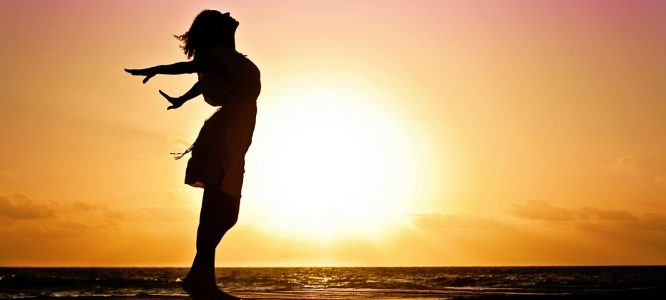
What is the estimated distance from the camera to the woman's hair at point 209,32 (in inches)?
234

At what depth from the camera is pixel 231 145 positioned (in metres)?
5.82

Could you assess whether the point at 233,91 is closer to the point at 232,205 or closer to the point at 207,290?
the point at 232,205

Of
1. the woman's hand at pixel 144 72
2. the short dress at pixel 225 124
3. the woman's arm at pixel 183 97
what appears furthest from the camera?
the woman's arm at pixel 183 97

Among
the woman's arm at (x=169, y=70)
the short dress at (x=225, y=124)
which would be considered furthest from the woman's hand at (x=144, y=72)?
the short dress at (x=225, y=124)

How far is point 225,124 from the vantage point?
5852 mm

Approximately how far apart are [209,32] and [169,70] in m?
0.57

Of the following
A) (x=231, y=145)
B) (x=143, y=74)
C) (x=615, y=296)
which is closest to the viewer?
(x=143, y=74)

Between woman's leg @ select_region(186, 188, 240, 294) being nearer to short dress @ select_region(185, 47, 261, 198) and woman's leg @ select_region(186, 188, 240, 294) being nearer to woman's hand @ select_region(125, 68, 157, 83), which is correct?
short dress @ select_region(185, 47, 261, 198)

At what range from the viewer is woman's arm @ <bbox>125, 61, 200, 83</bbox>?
5398 millimetres

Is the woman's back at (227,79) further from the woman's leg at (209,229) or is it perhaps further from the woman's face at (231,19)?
the woman's leg at (209,229)

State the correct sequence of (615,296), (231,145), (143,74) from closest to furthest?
(143,74) → (231,145) → (615,296)

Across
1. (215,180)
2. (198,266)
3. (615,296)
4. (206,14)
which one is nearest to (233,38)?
(206,14)

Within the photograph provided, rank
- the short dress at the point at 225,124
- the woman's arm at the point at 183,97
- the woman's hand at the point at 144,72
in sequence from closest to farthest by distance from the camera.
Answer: the woman's hand at the point at 144,72 < the short dress at the point at 225,124 < the woman's arm at the point at 183,97

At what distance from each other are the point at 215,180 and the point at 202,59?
3.14 ft
